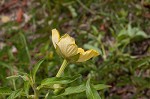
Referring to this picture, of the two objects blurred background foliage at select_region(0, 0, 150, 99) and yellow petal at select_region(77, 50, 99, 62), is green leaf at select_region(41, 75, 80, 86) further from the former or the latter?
blurred background foliage at select_region(0, 0, 150, 99)

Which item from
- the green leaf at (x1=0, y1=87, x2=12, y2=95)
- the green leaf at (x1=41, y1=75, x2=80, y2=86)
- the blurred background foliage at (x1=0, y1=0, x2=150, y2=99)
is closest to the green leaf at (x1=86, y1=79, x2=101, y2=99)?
the green leaf at (x1=41, y1=75, x2=80, y2=86)

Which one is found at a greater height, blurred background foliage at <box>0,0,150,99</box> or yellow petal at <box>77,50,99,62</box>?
yellow petal at <box>77,50,99,62</box>

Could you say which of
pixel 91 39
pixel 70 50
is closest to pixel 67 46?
pixel 70 50

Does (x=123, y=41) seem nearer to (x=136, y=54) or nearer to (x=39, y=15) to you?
(x=136, y=54)

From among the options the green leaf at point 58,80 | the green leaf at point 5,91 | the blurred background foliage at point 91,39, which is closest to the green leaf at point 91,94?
the green leaf at point 58,80

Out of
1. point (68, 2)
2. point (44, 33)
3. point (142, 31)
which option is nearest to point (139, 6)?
point (142, 31)

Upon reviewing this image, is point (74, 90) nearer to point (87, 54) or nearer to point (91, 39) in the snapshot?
point (87, 54)

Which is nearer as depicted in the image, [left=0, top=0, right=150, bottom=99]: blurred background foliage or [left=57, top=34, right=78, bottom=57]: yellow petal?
[left=57, top=34, right=78, bottom=57]: yellow petal

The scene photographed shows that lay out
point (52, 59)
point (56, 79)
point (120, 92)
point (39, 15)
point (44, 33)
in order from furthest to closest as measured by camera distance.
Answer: point (39, 15) < point (44, 33) < point (120, 92) < point (52, 59) < point (56, 79)
